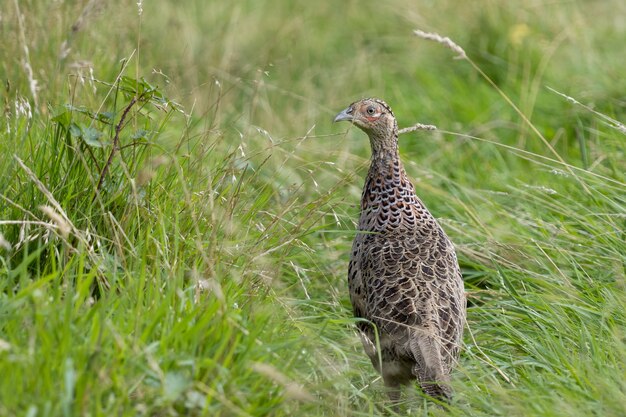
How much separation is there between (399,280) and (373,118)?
977 mm

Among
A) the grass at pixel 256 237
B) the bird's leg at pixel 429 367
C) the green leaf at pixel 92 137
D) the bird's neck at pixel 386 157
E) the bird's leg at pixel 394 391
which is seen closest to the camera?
the grass at pixel 256 237

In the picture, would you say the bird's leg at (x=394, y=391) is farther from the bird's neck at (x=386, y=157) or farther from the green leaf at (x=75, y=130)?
the green leaf at (x=75, y=130)

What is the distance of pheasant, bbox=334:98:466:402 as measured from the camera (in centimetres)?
429

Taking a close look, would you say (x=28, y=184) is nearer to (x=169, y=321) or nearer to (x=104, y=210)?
(x=104, y=210)

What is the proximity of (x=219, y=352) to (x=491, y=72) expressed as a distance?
5102 millimetres

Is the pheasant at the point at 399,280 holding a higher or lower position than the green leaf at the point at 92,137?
lower

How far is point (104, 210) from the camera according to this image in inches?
164

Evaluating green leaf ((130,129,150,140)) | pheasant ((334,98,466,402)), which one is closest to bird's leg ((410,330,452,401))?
pheasant ((334,98,466,402))

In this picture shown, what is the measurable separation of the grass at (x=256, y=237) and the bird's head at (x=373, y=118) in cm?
35

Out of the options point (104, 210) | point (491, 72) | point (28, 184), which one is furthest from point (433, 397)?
point (491, 72)

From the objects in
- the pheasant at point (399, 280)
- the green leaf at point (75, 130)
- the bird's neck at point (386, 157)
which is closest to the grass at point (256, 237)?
the green leaf at point (75, 130)

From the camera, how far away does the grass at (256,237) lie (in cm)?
343

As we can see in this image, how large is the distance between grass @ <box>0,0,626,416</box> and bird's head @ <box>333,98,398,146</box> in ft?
1.16

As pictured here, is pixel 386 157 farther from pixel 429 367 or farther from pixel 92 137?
pixel 92 137
